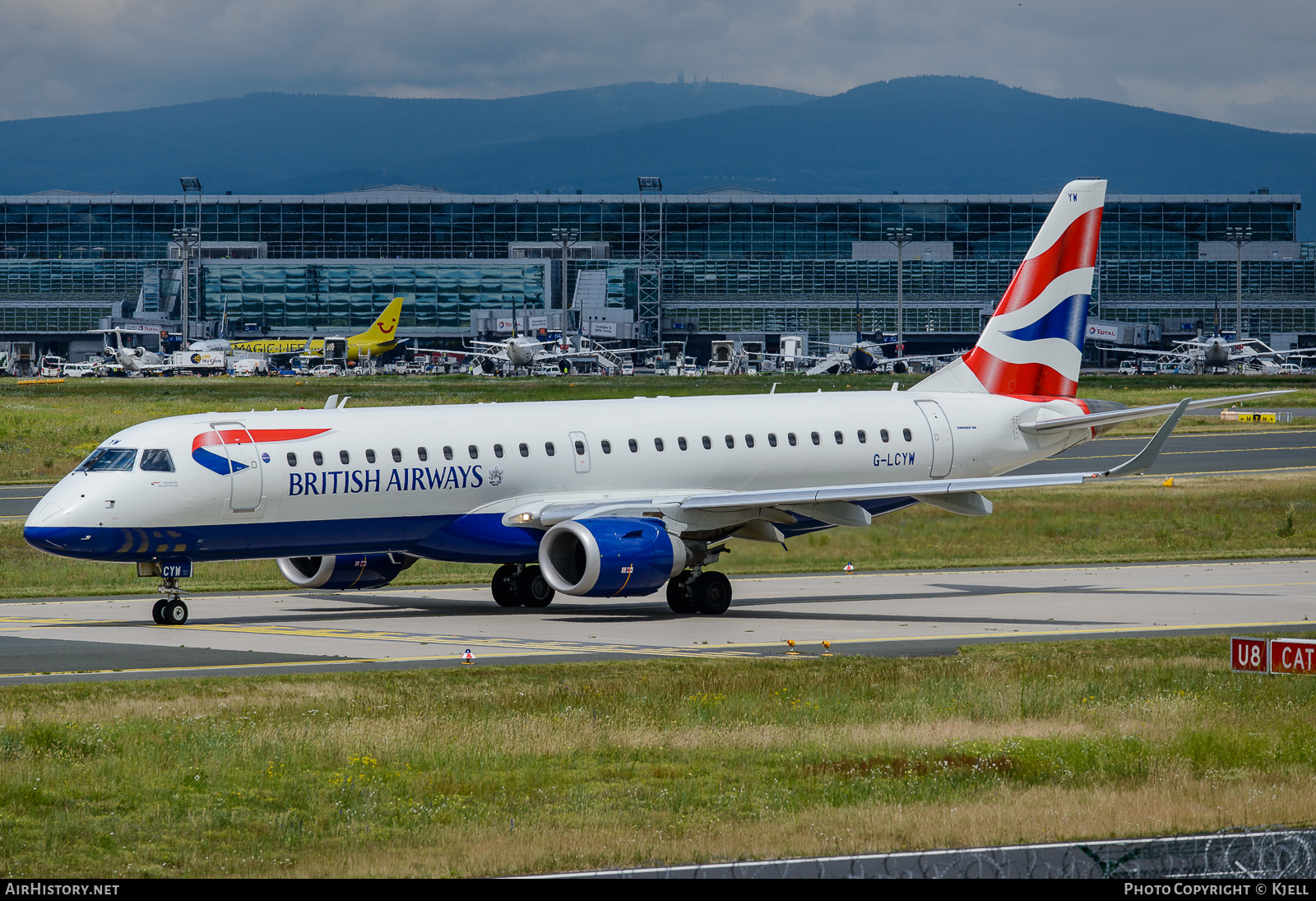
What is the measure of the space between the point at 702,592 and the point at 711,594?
0.20m

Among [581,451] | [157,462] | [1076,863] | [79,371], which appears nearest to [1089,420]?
[581,451]

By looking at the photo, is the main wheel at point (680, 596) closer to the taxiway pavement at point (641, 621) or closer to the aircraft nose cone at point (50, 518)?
the taxiway pavement at point (641, 621)

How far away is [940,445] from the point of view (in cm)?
3891

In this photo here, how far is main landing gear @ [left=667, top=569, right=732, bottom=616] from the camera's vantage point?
112 feet

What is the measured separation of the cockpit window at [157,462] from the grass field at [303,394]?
36500mm

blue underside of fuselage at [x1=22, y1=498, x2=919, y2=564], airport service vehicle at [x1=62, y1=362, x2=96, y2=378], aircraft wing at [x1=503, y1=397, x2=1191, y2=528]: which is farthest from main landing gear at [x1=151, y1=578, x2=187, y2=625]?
airport service vehicle at [x1=62, y1=362, x2=96, y2=378]

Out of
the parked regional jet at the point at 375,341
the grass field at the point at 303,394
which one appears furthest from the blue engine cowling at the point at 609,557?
the parked regional jet at the point at 375,341

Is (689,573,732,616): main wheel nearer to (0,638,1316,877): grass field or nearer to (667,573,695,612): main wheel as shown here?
(667,573,695,612): main wheel

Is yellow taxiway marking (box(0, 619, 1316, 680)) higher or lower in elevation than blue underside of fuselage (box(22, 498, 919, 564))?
lower

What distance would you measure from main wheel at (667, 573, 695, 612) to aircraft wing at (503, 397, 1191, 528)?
138 cm

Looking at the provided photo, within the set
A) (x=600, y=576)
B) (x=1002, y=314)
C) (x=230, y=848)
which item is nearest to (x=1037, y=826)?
(x=230, y=848)

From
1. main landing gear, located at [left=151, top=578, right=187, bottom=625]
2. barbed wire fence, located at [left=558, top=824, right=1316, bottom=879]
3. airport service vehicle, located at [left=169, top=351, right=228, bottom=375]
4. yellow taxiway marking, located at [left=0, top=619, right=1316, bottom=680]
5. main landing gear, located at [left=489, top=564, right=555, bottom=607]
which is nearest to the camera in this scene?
barbed wire fence, located at [left=558, top=824, right=1316, bottom=879]

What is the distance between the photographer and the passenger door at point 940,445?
3888 centimetres
